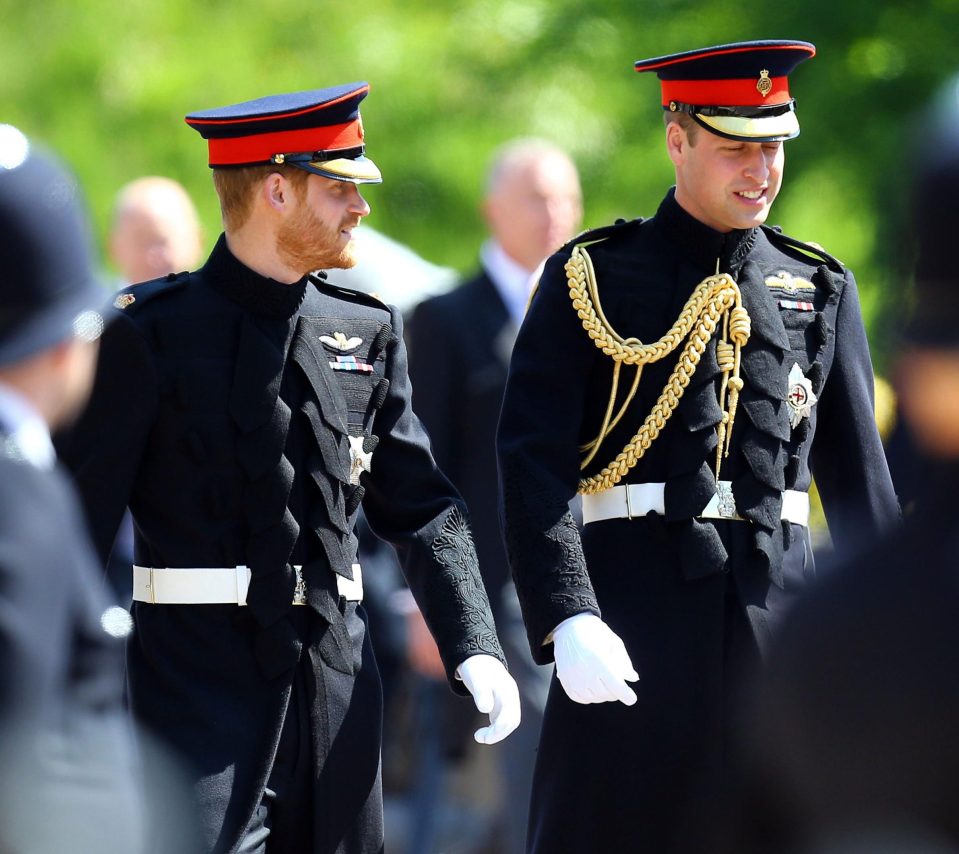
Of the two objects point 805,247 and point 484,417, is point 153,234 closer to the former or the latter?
point 484,417

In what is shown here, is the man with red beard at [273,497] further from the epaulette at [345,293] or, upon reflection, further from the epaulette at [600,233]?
the epaulette at [600,233]

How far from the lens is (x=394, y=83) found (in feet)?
38.4

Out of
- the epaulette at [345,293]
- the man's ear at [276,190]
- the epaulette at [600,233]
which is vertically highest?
the man's ear at [276,190]

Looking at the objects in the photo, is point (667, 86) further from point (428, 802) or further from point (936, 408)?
point (428, 802)

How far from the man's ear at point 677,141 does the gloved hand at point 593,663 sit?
1039 mm

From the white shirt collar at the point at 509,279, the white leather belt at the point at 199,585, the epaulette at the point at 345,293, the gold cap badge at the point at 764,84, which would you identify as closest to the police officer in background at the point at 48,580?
the white leather belt at the point at 199,585

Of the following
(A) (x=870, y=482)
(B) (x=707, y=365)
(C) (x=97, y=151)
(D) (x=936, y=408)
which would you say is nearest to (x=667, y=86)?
(B) (x=707, y=365)

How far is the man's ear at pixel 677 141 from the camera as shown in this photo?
4.65 m

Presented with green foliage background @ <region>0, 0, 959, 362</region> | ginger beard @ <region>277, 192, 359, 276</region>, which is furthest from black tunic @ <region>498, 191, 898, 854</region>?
green foliage background @ <region>0, 0, 959, 362</region>

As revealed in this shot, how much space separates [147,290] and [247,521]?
53 centimetres

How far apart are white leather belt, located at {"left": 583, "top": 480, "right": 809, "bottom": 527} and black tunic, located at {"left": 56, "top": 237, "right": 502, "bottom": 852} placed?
33cm

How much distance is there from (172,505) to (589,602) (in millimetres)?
856

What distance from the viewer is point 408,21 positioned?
40.2 feet

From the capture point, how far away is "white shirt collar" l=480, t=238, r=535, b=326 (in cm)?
690
